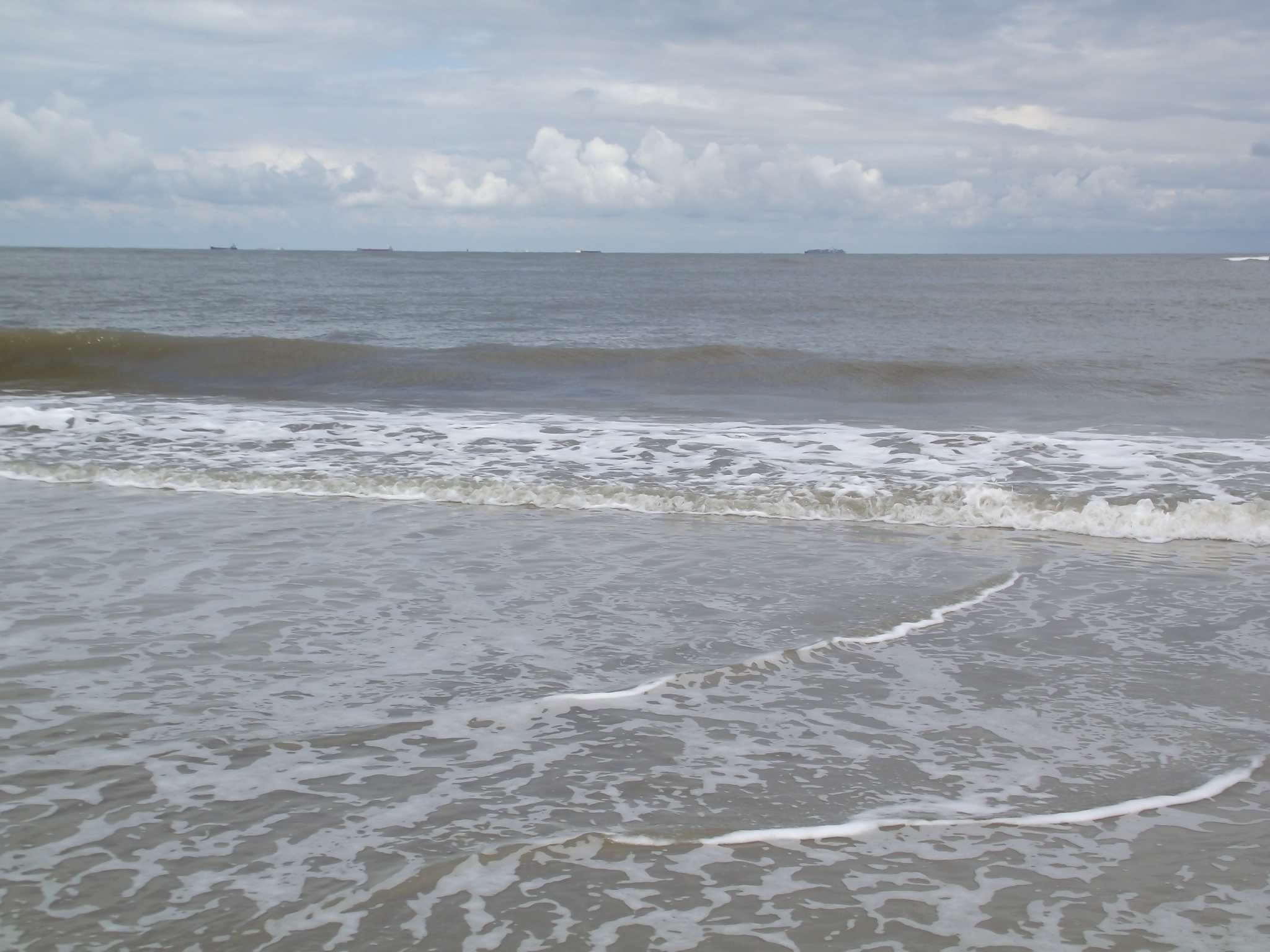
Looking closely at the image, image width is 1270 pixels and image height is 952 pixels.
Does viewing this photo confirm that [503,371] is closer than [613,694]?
No

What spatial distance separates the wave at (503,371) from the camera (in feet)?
53.6

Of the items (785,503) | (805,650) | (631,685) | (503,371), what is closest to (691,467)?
(785,503)

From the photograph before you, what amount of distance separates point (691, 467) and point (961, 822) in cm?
616

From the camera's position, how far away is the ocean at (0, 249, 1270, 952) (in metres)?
2.72

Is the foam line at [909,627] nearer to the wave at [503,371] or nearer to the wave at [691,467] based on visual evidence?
the wave at [691,467]

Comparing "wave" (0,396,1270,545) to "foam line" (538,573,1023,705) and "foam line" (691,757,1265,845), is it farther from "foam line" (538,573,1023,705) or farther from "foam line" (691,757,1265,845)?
"foam line" (691,757,1265,845)

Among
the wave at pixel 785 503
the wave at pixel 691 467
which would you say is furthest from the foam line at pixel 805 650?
the wave at pixel 691 467

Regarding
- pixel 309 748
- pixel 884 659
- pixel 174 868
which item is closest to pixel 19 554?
pixel 309 748

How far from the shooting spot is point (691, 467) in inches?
360

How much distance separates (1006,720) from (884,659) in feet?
2.39

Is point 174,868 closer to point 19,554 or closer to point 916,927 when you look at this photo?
point 916,927

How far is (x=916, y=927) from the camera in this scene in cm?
261

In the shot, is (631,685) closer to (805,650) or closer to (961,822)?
(805,650)

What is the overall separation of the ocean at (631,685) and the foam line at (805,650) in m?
0.02
